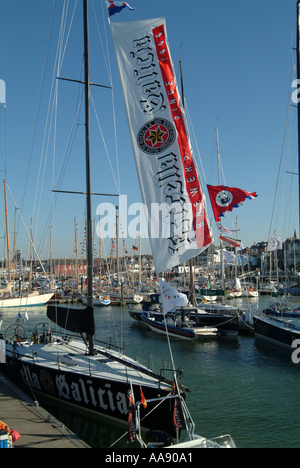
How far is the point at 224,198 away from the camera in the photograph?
22641mm

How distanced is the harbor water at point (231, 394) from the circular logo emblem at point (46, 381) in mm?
720

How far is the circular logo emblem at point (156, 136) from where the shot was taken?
8.86 m

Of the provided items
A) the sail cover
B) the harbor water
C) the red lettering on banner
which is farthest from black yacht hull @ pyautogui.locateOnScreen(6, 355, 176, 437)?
the red lettering on banner

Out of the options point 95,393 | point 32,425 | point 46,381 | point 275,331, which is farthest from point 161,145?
point 275,331

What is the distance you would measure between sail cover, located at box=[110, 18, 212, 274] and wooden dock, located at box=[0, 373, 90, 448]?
4.94 m

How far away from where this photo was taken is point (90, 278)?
12.8 meters

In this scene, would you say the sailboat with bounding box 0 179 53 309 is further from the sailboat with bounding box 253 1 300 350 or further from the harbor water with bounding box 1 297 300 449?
the sailboat with bounding box 253 1 300 350

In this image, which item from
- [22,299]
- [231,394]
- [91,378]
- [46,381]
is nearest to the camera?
[91,378]

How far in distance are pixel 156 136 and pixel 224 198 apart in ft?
47.7

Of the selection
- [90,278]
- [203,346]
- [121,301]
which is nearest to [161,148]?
[90,278]

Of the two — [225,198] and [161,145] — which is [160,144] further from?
[225,198]

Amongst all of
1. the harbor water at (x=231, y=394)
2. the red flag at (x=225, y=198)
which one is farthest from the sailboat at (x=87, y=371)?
the red flag at (x=225, y=198)
